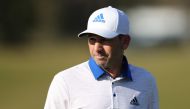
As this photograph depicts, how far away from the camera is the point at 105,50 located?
3736mm

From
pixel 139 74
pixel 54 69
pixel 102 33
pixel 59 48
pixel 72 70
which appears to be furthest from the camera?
pixel 59 48

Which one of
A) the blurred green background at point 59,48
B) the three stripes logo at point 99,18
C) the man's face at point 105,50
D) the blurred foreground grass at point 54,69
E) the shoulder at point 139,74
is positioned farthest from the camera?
the blurred green background at point 59,48

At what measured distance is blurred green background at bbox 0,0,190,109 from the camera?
45.2 ft

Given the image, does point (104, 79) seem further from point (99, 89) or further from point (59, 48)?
point (59, 48)

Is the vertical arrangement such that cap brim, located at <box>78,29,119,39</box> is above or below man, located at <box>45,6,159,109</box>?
above

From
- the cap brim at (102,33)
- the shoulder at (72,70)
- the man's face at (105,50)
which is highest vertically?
the cap brim at (102,33)

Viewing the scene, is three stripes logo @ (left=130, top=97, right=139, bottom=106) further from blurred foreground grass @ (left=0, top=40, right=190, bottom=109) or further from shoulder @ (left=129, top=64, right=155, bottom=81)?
blurred foreground grass @ (left=0, top=40, right=190, bottom=109)

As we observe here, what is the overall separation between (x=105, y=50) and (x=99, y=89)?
0.66 ft

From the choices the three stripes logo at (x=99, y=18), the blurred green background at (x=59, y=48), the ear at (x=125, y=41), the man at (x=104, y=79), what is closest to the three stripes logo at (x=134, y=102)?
the man at (x=104, y=79)

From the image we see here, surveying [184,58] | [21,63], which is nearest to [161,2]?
[184,58]

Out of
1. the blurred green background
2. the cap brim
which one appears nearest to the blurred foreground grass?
the blurred green background

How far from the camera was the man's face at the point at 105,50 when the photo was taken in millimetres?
3721

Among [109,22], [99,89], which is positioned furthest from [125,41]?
[99,89]

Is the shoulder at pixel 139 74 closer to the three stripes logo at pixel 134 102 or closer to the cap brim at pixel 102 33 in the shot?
the three stripes logo at pixel 134 102
